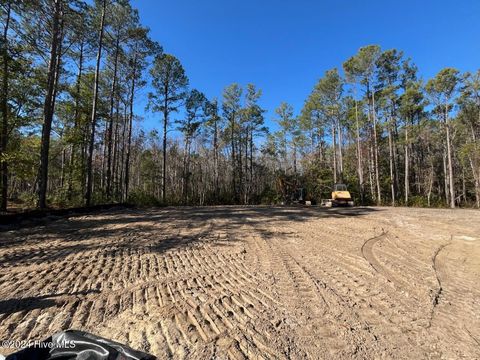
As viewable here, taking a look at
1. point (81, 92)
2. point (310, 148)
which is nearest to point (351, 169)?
point (310, 148)

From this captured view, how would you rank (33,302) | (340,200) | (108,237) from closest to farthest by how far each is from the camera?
(33,302), (108,237), (340,200)

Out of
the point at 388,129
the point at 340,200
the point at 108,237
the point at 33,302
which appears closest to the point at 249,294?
the point at 33,302

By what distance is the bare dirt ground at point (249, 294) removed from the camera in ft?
8.50

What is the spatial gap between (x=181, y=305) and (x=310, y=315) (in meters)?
1.59

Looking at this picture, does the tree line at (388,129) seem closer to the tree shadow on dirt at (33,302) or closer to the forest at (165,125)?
the forest at (165,125)

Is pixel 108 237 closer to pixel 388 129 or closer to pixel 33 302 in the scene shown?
pixel 33 302

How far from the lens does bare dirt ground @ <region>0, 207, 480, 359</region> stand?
8.50 feet

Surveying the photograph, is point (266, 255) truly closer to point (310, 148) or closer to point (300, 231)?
point (300, 231)

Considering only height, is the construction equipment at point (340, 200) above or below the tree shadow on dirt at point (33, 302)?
above

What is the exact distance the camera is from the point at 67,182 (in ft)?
56.6

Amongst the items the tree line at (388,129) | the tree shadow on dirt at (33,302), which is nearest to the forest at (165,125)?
the tree line at (388,129)

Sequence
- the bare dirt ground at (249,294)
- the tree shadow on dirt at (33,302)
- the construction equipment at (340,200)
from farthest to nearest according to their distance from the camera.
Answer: the construction equipment at (340,200)
the tree shadow on dirt at (33,302)
the bare dirt ground at (249,294)

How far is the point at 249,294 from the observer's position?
11.9 feet

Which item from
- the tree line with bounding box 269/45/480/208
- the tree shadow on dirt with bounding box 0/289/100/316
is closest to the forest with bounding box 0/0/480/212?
the tree line with bounding box 269/45/480/208
